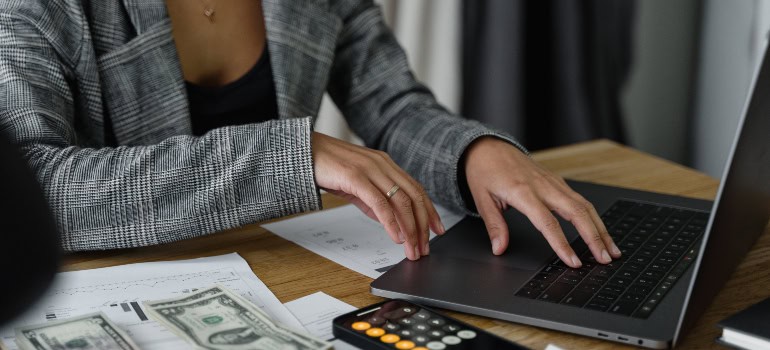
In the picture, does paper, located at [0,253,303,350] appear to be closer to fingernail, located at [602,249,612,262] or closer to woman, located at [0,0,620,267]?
woman, located at [0,0,620,267]

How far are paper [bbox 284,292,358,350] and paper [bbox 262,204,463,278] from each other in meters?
0.08

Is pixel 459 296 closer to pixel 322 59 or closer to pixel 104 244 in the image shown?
pixel 104 244

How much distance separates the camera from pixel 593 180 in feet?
3.88

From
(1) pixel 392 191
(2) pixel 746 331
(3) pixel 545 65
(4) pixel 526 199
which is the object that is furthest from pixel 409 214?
(3) pixel 545 65

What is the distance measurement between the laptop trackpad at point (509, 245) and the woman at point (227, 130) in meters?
0.02

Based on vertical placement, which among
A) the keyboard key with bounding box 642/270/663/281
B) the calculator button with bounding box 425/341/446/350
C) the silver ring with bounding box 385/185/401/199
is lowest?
the keyboard key with bounding box 642/270/663/281

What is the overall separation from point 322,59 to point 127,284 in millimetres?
529

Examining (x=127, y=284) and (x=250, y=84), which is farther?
(x=250, y=84)

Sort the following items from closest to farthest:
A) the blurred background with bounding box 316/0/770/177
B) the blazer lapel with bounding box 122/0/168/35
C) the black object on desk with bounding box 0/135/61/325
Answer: the black object on desk with bounding box 0/135/61/325 → the blazer lapel with bounding box 122/0/168/35 → the blurred background with bounding box 316/0/770/177

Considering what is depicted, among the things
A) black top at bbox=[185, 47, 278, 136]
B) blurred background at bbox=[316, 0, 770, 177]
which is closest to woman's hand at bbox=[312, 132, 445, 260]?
black top at bbox=[185, 47, 278, 136]

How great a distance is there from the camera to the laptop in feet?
2.17

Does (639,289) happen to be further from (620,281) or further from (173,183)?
(173,183)

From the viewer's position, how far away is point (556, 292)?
76cm

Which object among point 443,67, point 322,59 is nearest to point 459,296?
point 322,59
